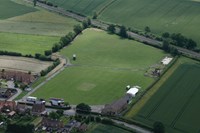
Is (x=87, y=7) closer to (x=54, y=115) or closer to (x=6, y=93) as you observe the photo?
(x=6, y=93)

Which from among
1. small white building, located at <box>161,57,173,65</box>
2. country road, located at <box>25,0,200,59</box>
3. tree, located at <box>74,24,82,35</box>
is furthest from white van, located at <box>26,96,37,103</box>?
country road, located at <box>25,0,200,59</box>

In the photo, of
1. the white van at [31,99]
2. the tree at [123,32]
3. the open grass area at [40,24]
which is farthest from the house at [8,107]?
the tree at [123,32]

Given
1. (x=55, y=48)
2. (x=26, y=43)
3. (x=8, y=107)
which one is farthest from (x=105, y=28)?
(x=8, y=107)

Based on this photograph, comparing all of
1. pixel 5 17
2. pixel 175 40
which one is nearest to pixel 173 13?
pixel 175 40

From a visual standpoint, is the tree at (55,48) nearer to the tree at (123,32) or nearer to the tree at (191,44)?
the tree at (123,32)

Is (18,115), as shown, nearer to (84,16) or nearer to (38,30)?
(38,30)

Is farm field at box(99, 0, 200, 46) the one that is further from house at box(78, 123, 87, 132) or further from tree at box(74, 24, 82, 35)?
house at box(78, 123, 87, 132)
